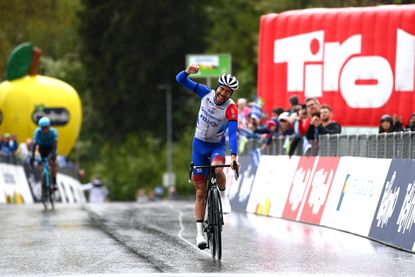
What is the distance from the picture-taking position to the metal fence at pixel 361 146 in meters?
16.6

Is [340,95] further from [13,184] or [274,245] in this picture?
[274,245]

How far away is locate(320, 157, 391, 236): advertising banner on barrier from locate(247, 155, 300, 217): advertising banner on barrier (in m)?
2.59

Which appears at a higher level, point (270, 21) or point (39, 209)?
point (270, 21)

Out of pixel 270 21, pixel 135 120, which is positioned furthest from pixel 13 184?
pixel 135 120

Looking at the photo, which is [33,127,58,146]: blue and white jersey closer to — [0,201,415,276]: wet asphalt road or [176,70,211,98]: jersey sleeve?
[0,201,415,276]: wet asphalt road

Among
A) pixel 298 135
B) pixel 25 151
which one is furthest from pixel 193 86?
pixel 25 151

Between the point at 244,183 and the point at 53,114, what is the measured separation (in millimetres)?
24092

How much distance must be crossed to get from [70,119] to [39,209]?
25.3 metres

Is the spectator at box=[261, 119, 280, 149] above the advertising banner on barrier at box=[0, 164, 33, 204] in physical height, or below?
above

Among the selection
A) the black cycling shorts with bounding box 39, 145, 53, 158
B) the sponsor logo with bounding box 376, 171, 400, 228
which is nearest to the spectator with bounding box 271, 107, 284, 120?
the black cycling shorts with bounding box 39, 145, 53, 158

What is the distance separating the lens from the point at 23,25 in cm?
6600

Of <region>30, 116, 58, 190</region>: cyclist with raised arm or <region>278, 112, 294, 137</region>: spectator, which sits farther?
<region>30, 116, 58, 190</region>: cyclist with raised arm

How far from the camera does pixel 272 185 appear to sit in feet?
78.3

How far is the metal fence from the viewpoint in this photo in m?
16.6
